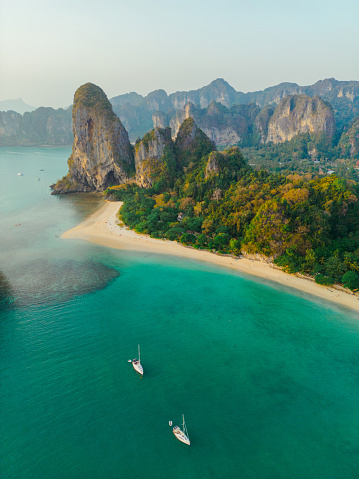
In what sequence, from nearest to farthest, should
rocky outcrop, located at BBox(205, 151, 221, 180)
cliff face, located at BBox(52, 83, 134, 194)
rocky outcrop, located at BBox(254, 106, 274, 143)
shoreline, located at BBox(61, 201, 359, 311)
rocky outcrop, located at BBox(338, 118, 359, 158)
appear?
1. shoreline, located at BBox(61, 201, 359, 311)
2. rocky outcrop, located at BBox(205, 151, 221, 180)
3. cliff face, located at BBox(52, 83, 134, 194)
4. rocky outcrop, located at BBox(338, 118, 359, 158)
5. rocky outcrop, located at BBox(254, 106, 274, 143)

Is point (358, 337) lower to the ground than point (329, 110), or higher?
lower

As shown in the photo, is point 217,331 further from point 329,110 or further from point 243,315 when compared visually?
point 329,110

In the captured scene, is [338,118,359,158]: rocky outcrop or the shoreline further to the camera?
[338,118,359,158]: rocky outcrop

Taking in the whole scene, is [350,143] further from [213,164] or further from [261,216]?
[261,216]

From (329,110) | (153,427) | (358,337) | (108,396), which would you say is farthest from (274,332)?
(329,110)

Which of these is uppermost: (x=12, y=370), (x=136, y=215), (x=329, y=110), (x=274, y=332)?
(x=329, y=110)

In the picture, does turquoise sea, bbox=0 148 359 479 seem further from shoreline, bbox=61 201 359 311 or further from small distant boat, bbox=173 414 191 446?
shoreline, bbox=61 201 359 311

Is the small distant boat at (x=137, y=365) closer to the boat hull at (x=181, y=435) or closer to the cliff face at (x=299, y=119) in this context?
the boat hull at (x=181, y=435)

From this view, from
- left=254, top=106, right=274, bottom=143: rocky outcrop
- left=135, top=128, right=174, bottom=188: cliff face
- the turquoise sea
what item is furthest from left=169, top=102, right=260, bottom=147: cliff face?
the turquoise sea

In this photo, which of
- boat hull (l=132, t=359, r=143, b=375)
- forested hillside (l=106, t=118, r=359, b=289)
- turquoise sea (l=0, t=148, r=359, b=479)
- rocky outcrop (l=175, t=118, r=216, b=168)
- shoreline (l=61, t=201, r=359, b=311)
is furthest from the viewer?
rocky outcrop (l=175, t=118, r=216, b=168)
